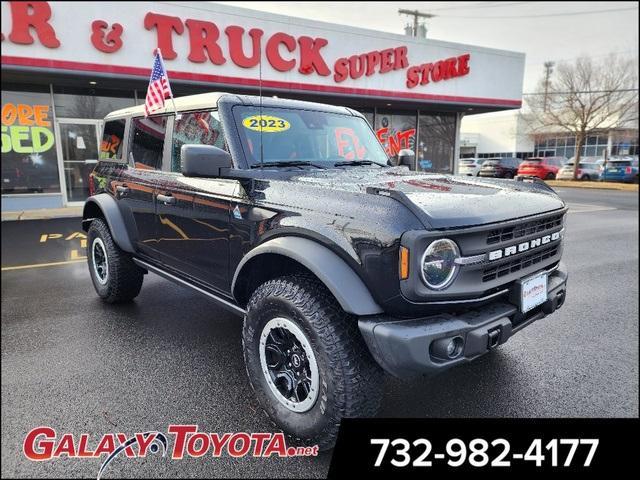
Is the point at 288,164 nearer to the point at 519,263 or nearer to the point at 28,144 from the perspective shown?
the point at 519,263

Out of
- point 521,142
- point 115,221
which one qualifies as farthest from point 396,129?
point 521,142

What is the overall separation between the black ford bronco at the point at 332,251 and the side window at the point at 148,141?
0.32 feet

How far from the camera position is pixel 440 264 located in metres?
2.06

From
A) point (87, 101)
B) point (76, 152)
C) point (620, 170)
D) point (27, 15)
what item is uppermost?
point (87, 101)

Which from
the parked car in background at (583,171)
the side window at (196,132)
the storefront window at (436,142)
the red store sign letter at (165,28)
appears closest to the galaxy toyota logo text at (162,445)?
the side window at (196,132)

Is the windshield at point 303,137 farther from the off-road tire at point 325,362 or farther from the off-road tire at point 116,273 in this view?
the off-road tire at point 116,273

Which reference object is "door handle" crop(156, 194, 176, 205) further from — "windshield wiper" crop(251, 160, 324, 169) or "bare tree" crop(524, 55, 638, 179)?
"bare tree" crop(524, 55, 638, 179)

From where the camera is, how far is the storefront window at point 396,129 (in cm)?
1507

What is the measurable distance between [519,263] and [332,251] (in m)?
1.09

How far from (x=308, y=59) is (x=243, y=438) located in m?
11.3

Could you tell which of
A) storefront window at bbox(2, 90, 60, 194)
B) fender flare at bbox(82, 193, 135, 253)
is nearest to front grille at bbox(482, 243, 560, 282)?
fender flare at bbox(82, 193, 135, 253)

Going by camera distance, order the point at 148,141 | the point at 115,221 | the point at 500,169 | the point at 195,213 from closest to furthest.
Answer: the point at 195,213 < the point at 148,141 < the point at 115,221 < the point at 500,169

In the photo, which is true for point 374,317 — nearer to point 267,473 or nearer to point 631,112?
point 267,473

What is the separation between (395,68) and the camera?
1332 cm
